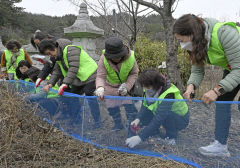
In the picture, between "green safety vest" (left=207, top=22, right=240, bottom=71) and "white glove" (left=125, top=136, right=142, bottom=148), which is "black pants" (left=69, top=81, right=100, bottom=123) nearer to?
Answer: "white glove" (left=125, top=136, right=142, bottom=148)

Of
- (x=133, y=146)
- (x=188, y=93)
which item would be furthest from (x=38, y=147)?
(x=188, y=93)

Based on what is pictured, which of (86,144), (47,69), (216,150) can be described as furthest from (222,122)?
(47,69)

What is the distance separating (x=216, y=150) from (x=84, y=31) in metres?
3.39

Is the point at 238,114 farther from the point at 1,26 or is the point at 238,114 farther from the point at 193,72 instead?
the point at 1,26

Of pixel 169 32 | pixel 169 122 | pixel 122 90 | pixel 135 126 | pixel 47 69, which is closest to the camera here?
pixel 169 122

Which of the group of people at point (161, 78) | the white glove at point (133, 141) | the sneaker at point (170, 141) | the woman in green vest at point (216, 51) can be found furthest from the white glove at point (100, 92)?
the woman in green vest at point (216, 51)

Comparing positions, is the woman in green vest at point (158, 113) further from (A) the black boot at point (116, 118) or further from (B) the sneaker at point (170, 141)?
(A) the black boot at point (116, 118)

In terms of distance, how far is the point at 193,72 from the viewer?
6.57 feet

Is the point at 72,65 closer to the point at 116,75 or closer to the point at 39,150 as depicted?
the point at 116,75

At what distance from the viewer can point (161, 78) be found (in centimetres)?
204

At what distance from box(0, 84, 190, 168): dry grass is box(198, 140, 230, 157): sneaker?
0.84ft

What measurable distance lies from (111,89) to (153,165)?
1.03 meters

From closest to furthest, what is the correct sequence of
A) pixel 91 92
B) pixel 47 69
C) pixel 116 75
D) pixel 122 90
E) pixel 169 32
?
pixel 122 90 < pixel 116 75 < pixel 91 92 < pixel 47 69 < pixel 169 32

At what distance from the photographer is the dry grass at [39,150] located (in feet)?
6.42
